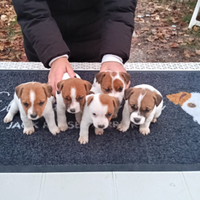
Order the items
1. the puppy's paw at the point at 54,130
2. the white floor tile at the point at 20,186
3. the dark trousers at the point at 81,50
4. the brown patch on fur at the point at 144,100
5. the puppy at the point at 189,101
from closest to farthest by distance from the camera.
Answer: the white floor tile at the point at 20,186 → the brown patch on fur at the point at 144,100 → the puppy's paw at the point at 54,130 → the puppy at the point at 189,101 → the dark trousers at the point at 81,50

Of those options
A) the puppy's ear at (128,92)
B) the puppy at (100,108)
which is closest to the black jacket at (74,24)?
the puppy's ear at (128,92)

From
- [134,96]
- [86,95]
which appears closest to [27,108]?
[86,95]

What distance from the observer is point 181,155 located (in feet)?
5.07

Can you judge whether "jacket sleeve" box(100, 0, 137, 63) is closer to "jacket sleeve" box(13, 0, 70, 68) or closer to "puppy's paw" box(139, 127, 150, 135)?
"jacket sleeve" box(13, 0, 70, 68)

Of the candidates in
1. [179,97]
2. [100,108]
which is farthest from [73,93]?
[179,97]

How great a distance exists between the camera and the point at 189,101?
1952 millimetres

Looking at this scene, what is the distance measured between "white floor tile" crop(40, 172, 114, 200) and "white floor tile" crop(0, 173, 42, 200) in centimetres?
6

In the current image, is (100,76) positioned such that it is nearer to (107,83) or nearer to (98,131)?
(107,83)

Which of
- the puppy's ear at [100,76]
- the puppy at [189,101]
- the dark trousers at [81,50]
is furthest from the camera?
the dark trousers at [81,50]

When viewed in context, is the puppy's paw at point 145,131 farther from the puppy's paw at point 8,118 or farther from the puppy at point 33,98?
the puppy's paw at point 8,118

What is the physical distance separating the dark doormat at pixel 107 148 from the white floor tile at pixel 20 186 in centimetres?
5

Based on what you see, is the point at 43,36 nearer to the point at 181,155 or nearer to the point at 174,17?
the point at 181,155

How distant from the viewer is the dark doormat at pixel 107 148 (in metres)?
1.46

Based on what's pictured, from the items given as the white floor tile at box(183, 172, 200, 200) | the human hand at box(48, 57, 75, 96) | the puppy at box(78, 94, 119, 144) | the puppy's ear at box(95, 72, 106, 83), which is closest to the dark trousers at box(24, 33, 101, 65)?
the human hand at box(48, 57, 75, 96)
